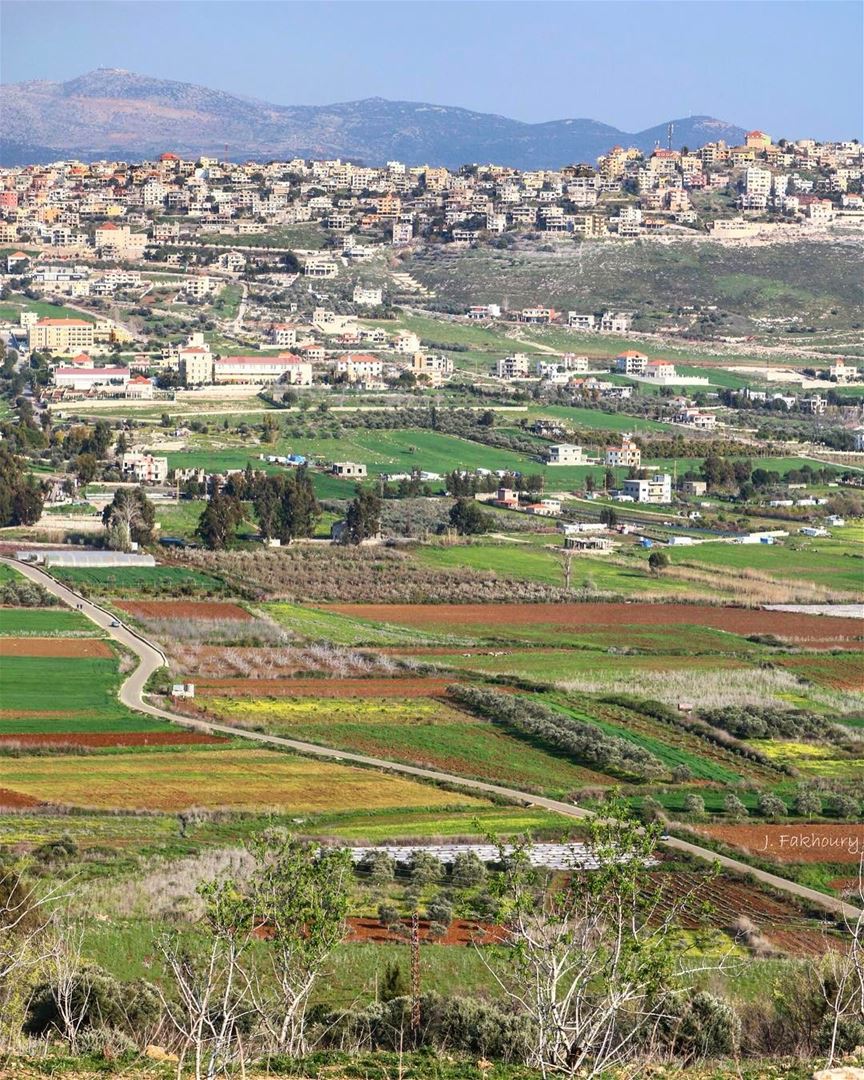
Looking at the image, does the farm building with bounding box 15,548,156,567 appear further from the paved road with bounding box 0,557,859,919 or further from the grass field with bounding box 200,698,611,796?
the grass field with bounding box 200,698,611,796

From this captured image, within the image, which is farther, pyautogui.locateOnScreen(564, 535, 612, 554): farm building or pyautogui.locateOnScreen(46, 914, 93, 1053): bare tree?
pyautogui.locateOnScreen(564, 535, 612, 554): farm building

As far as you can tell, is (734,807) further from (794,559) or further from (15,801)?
(794,559)

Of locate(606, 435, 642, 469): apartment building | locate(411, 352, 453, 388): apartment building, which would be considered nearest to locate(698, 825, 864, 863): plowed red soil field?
locate(606, 435, 642, 469): apartment building

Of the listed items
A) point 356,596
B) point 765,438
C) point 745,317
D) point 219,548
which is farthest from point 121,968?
point 745,317

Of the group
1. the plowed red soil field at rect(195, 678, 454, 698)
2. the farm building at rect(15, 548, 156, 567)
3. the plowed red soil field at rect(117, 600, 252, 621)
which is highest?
the plowed red soil field at rect(195, 678, 454, 698)

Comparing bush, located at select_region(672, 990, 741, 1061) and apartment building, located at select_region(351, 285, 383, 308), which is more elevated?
apartment building, located at select_region(351, 285, 383, 308)
